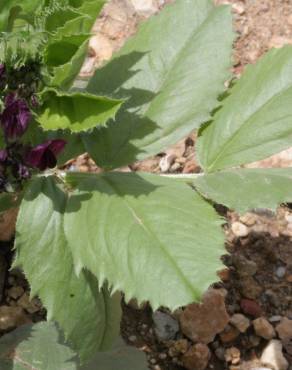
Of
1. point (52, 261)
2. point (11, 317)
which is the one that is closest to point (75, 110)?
point (52, 261)

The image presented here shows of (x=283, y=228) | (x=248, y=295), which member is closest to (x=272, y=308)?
(x=248, y=295)

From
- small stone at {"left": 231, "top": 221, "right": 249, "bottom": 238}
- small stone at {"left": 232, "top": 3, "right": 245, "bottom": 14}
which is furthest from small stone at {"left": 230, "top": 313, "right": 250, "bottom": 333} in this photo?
small stone at {"left": 232, "top": 3, "right": 245, "bottom": 14}

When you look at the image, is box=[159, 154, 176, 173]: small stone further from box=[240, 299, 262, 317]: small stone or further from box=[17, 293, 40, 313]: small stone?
box=[17, 293, 40, 313]: small stone

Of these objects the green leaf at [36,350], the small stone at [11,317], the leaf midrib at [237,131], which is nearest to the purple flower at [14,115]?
the leaf midrib at [237,131]

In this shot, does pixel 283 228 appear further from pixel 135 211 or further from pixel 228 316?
pixel 135 211

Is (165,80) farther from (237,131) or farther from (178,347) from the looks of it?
(178,347)
